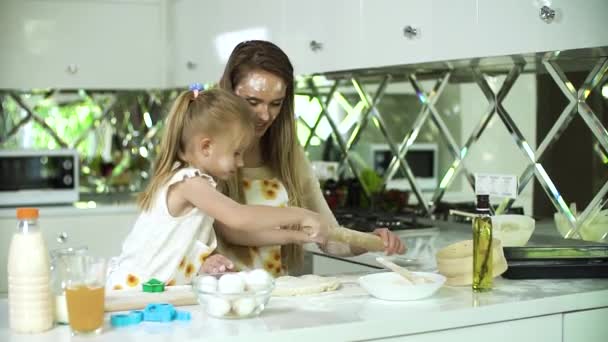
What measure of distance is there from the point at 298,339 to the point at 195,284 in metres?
0.25

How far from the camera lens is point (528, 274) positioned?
7.01 ft


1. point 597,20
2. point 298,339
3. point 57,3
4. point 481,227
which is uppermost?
point 57,3

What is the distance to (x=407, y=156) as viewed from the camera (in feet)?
11.6

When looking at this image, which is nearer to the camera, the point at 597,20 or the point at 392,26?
the point at 597,20

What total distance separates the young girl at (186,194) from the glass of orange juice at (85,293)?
0.51 metres

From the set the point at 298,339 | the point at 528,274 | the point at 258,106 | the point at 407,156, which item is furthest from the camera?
the point at 407,156

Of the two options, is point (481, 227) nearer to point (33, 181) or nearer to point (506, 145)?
point (506, 145)

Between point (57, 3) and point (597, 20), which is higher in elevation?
point (57, 3)

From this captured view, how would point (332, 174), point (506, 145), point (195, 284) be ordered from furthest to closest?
1. point (332, 174)
2. point (506, 145)
3. point (195, 284)

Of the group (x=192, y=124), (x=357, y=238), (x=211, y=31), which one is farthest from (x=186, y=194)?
(x=211, y=31)

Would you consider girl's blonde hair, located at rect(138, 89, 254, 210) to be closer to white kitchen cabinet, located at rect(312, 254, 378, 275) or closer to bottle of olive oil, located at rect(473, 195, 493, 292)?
bottle of olive oil, located at rect(473, 195, 493, 292)

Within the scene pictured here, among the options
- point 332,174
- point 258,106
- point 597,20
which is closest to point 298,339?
point 258,106

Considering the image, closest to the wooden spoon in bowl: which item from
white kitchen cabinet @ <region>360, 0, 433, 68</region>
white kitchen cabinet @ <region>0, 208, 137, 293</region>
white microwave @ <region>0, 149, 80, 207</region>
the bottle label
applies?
white kitchen cabinet @ <region>360, 0, 433, 68</region>

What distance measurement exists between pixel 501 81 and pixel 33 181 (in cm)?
238
